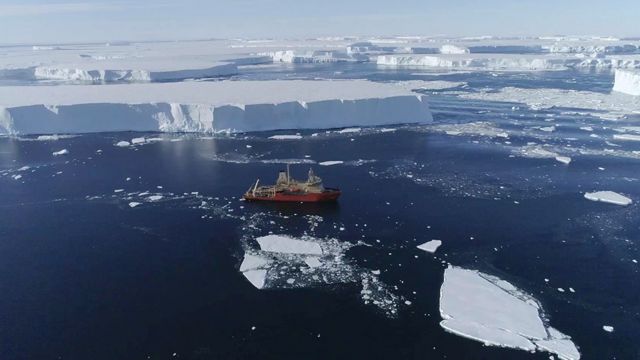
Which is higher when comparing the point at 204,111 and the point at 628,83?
the point at 628,83

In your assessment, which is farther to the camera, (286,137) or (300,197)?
(286,137)

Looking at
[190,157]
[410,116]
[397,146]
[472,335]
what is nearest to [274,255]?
[472,335]

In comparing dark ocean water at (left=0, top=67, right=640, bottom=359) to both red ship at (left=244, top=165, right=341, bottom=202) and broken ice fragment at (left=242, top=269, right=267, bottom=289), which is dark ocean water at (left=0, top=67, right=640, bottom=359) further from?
red ship at (left=244, top=165, right=341, bottom=202)

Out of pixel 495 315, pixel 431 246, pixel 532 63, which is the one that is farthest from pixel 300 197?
pixel 532 63

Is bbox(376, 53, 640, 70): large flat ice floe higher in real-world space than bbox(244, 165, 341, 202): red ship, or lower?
higher

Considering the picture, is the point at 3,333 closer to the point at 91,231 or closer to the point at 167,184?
the point at 91,231

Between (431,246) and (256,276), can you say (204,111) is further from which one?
(431,246)

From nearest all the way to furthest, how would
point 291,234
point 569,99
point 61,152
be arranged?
point 291,234 < point 61,152 < point 569,99

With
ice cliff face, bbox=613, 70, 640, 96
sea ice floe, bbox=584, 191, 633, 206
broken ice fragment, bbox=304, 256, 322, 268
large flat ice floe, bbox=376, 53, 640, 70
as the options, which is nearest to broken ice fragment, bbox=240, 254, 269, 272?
broken ice fragment, bbox=304, 256, 322, 268
